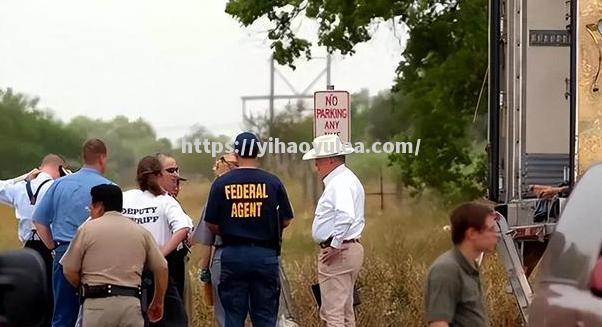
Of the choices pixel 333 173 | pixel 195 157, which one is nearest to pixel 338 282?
pixel 333 173

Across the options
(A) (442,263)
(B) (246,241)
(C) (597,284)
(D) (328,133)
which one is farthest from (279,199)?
(C) (597,284)

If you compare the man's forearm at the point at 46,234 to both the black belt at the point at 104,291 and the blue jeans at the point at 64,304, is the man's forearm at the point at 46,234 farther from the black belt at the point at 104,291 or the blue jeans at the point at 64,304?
the black belt at the point at 104,291

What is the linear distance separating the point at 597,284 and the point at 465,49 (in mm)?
8708

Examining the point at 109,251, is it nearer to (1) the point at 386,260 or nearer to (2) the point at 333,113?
(2) the point at 333,113

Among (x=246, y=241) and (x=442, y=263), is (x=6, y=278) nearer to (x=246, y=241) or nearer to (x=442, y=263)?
(x=442, y=263)

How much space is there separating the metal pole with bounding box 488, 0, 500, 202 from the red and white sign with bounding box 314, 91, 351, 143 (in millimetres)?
1238

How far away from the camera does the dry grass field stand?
1253 cm

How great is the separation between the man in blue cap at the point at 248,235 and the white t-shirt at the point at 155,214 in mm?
225

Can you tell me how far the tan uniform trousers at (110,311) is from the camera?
27.5 ft

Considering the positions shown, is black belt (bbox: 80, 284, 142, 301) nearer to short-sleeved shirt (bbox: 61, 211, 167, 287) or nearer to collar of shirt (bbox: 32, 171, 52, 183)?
short-sleeved shirt (bbox: 61, 211, 167, 287)

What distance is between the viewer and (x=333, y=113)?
11.9 m

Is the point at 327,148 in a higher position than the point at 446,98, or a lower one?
lower

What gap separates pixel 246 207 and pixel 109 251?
65.9 inches

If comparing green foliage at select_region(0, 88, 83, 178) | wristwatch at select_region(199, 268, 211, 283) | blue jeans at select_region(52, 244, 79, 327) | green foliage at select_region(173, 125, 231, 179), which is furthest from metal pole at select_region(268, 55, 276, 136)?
blue jeans at select_region(52, 244, 79, 327)
